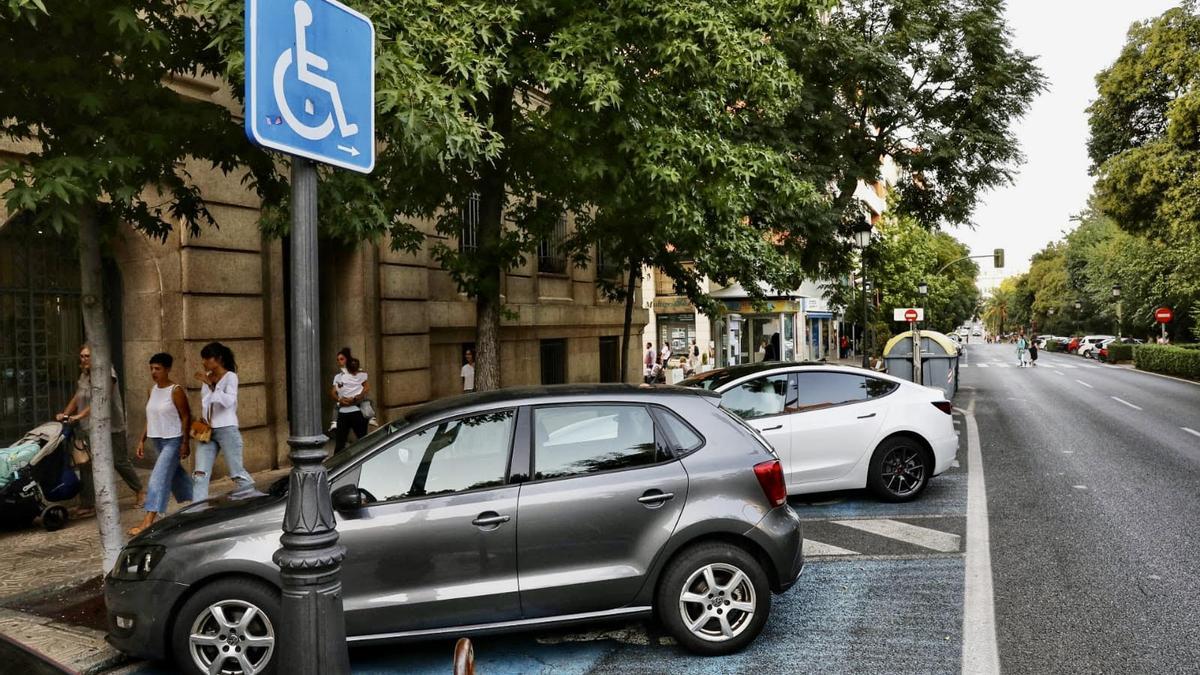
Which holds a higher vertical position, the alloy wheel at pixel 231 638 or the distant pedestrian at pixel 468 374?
the distant pedestrian at pixel 468 374

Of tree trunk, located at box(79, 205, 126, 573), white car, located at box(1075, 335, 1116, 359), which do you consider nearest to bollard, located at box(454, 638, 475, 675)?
tree trunk, located at box(79, 205, 126, 573)

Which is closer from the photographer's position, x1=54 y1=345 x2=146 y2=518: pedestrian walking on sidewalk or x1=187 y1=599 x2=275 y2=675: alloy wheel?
x1=187 y1=599 x2=275 y2=675: alloy wheel

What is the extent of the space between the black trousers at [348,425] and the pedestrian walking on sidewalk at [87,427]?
2475 mm

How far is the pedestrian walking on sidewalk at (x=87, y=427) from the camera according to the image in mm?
8305

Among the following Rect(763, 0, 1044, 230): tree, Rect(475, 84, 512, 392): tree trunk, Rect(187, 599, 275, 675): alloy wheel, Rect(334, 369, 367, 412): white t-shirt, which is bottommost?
Rect(187, 599, 275, 675): alloy wheel

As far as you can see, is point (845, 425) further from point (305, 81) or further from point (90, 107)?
point (90, 107)

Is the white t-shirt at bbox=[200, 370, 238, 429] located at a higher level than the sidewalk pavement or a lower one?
higher

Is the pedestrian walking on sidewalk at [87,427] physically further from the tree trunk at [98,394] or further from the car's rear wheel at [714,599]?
the car's rear wheel at [714,599]

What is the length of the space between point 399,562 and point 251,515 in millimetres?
855

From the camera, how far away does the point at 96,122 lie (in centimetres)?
589

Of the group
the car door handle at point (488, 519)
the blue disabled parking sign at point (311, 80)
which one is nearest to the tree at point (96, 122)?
the blue disabled parking sign at point (311, 80)

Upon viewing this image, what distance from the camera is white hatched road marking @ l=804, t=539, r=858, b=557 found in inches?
267

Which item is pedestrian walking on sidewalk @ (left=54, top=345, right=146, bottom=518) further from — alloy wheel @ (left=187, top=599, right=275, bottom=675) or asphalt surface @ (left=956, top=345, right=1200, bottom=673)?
asphalt surface @ (left=956, top=345, right=1200, bottom=673)

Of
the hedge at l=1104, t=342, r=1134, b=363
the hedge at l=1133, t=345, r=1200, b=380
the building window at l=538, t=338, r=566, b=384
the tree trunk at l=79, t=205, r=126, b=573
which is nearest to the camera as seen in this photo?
the tree trunk at l=79, t=205, r=126, b=573
